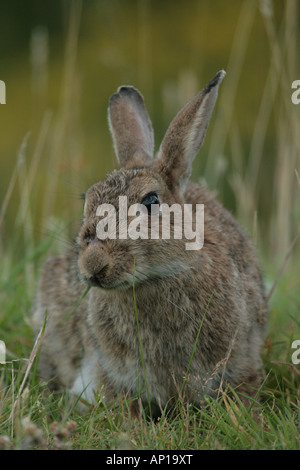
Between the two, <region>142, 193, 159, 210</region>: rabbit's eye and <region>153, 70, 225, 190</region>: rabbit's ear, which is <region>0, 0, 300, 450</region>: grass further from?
<region>142, 193, 159, 210</region>: rabbit's eye

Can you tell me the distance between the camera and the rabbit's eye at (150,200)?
12.9 feet

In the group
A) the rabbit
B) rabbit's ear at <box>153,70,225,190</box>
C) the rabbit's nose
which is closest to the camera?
the rabbit's nose

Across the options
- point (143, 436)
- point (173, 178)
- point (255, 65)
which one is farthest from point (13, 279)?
point (255, 65)

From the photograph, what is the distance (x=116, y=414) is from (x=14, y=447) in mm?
784

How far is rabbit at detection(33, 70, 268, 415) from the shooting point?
12.4 ft

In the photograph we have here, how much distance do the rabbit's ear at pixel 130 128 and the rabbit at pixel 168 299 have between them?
0.70ft

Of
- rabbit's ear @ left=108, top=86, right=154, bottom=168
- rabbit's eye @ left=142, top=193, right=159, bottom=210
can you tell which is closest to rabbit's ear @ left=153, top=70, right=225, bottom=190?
rabbit's eye @ left=142, top=193, right=159, bottom=210

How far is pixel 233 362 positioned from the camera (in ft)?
13.4

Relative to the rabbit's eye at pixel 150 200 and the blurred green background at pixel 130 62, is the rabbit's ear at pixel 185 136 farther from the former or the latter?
the blurred green background at pixel 130 62

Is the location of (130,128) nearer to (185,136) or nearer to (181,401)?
(185,136)

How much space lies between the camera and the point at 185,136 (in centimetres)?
407

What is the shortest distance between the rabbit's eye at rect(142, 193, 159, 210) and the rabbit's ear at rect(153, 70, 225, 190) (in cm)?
23

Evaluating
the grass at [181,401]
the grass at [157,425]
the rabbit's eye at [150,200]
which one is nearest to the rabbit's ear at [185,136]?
the rabbit's eye at [150,200]

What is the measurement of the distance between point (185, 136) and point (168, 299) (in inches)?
36.3
